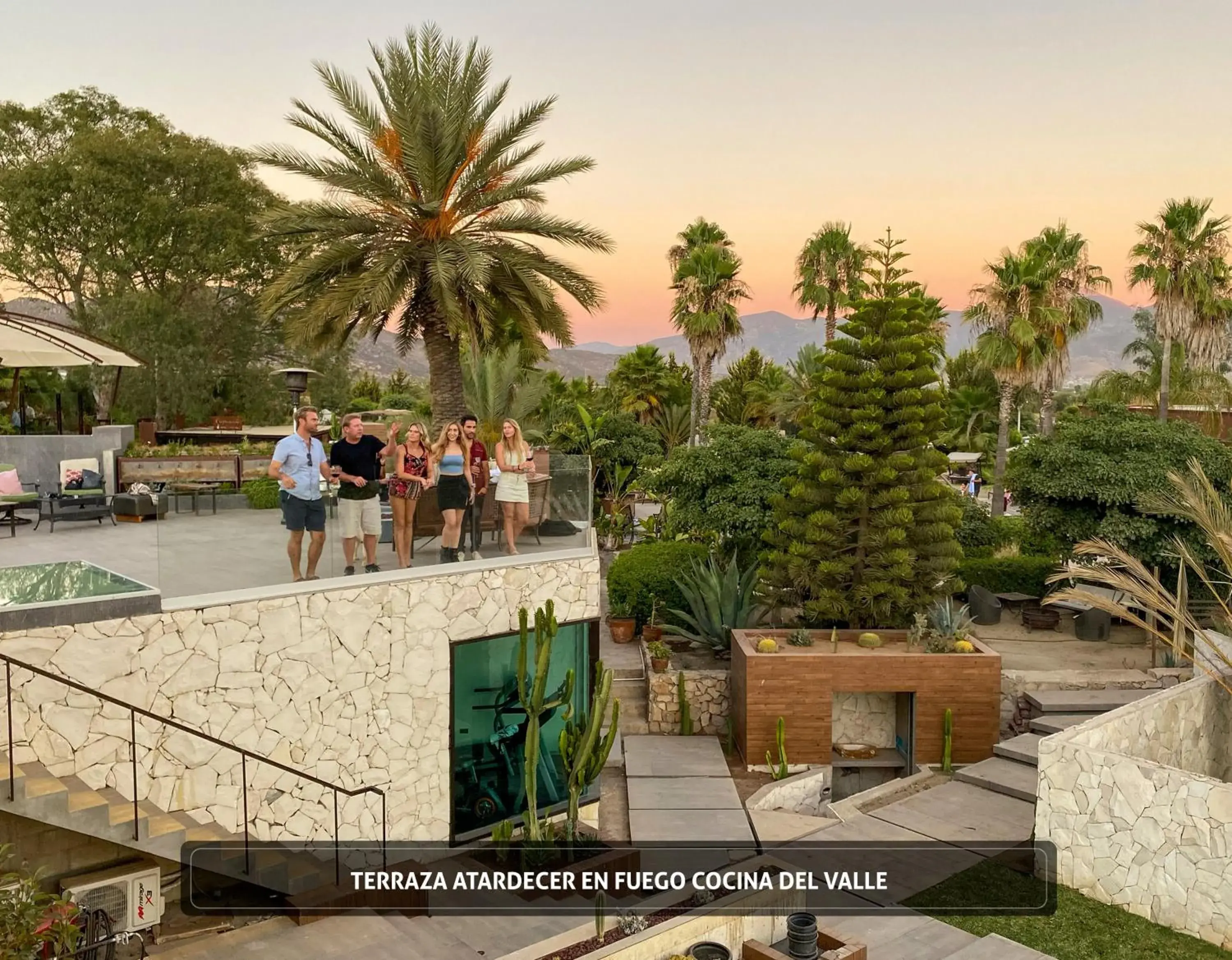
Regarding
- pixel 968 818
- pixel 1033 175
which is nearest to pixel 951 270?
pixel 1033 175

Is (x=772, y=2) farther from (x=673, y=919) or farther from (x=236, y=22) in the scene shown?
(x=673, y=919)

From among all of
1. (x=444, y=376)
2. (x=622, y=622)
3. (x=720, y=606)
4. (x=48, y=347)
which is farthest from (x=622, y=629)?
(x=48, y=347)

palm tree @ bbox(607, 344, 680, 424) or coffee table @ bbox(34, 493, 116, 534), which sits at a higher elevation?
palm tree @ bbox(607, 344, 680, 424)

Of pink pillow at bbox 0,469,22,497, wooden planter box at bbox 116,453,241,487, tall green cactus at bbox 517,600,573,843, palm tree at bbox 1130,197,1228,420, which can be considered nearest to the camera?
tall green cactus at bbox 517,600,573,843

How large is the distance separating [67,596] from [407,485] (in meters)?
3.35

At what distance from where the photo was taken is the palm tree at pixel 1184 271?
2773 centimetres

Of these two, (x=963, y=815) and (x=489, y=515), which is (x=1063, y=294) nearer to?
(x=963, y=815)

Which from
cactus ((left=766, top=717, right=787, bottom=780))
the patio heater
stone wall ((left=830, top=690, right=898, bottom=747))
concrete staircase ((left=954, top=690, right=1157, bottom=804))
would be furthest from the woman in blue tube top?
concrete staircase ((left=954, top=690, right=1157, bottom=804))

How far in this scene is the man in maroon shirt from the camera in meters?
10.5

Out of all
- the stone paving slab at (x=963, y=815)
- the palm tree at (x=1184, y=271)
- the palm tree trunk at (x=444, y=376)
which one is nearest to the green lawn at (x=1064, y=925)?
the stone paving slab at (x=963, y=815)

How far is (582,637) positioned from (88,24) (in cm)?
2281

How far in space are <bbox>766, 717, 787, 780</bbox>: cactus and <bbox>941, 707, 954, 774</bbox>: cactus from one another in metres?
2.29

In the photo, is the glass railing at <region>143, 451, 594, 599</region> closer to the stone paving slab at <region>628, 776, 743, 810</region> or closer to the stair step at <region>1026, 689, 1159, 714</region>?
the stone paving slab at <region>628, 776, 743, 810</region>

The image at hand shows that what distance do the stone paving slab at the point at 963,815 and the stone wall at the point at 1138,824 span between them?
2.28ft
